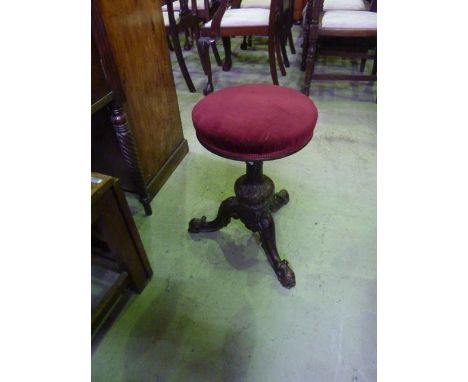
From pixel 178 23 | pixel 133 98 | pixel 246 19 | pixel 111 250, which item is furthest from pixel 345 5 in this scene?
pixel 111 250

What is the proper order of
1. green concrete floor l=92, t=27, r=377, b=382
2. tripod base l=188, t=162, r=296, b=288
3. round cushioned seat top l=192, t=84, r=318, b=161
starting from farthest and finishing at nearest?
tripod base l=188, t=162, r=296, b=288, green concrete floor l=92, t=27, r=377, b=382, round cushioned seat top l=192, t=84, r=318, b=161

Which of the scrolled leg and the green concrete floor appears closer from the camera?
the green concrete floor

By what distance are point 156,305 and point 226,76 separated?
2148 millimetres

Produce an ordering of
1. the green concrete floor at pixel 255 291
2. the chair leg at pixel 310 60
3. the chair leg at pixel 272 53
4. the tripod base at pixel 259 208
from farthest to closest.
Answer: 1. the chair leg at pixel 272 53
2. the chair leg at pixel 310 60
3. the tripod base at pixel 259 208
4. the green concrete floor at pixel 255 291

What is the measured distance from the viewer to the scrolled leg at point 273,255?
3.28 feet

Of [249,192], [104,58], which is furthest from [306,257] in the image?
[104,58]

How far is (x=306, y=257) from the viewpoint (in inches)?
43.4

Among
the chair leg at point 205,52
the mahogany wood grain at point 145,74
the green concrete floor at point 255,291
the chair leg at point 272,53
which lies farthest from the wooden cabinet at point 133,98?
the chair leg at point 272,53

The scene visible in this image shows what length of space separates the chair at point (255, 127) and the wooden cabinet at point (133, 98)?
30cm

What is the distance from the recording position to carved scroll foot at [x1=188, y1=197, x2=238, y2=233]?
108 centimetres

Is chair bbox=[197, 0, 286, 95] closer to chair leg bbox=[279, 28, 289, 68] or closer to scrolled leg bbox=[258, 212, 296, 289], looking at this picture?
chair leg bbox=[279, 28, 289, 68]

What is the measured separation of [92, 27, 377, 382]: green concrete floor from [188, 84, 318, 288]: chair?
137 mm

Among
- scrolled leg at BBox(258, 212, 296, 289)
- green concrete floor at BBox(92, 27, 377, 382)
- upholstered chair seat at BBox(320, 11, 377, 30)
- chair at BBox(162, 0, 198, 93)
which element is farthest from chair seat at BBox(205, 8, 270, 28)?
scrolled leg at BBox(258, 212, 296, 289)

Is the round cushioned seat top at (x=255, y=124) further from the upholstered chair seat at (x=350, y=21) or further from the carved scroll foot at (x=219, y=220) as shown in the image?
the upholstered chair seat at (x=350, y=21)
